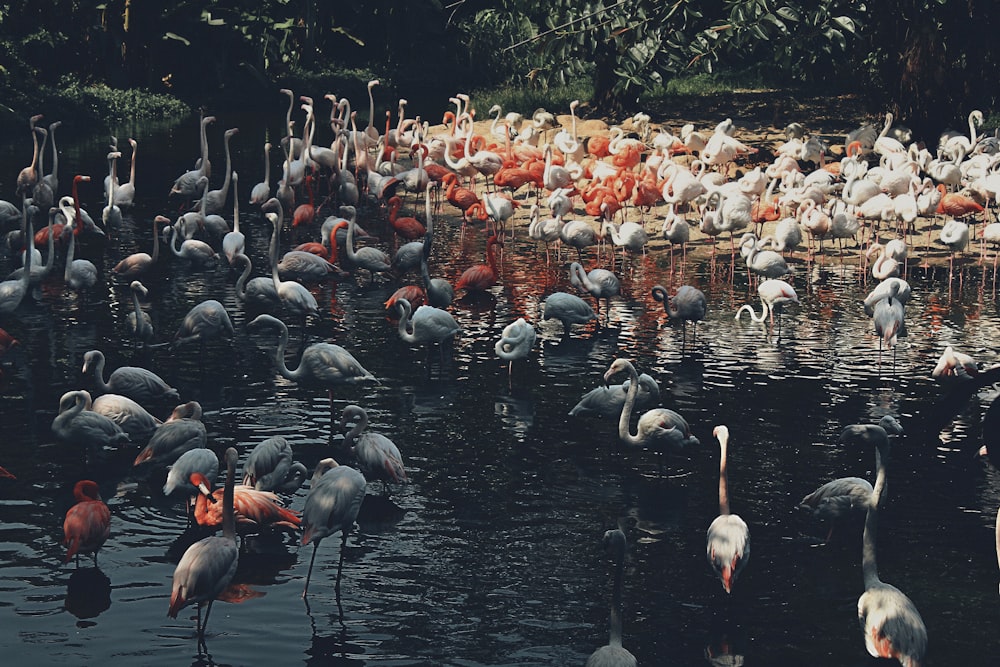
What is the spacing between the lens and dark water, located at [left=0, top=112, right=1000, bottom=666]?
8945 mm

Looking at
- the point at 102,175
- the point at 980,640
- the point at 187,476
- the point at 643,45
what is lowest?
the point at 980,640

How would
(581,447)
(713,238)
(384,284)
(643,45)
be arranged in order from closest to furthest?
(581,447), (384,284), (713,238), (643,45)

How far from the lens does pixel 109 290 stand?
61.2 ft

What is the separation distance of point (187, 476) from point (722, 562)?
410 cm

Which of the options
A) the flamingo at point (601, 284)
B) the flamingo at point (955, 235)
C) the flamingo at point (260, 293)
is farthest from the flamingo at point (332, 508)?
the flamingo at point (955, 235)

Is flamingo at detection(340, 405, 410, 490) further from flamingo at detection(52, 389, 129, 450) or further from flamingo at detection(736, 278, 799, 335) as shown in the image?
flamingo at detection(736, 278, 799, 335)

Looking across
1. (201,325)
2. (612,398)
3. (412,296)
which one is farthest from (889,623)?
(412,296)

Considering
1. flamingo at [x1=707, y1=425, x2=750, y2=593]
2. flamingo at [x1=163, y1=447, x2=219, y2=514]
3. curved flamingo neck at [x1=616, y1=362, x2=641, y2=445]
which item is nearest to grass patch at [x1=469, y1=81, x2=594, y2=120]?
curved flamingo neck at [x1=616, y1=362, x2=641, y2=445]

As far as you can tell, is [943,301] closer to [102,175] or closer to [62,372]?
[62,372]

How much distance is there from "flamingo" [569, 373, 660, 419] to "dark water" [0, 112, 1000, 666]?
249 millimetres

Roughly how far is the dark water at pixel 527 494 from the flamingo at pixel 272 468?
21.3 inches

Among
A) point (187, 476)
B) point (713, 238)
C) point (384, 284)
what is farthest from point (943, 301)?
point (187, 476)

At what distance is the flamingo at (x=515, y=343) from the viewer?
1462 centimetres

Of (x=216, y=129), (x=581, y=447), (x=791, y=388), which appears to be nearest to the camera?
(x=581, y=447)
